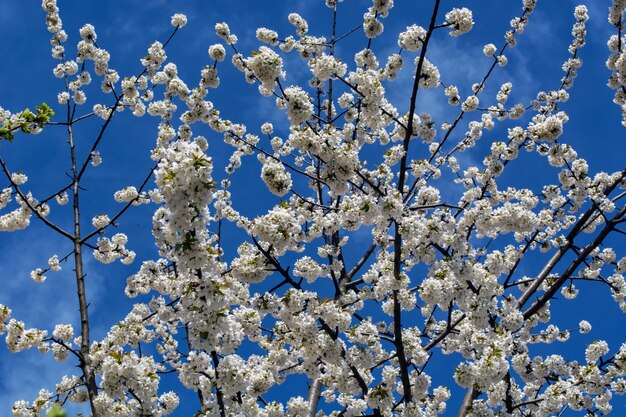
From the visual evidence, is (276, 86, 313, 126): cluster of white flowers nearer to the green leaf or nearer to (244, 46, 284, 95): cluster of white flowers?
(244, 46, 284, 95): cluster of white flowers

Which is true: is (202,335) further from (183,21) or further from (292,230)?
(183,21)

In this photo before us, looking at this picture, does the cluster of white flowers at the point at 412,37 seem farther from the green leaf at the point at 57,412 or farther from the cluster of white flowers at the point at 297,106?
the green leaf at the point at 57,412

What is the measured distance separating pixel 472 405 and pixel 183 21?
893cm

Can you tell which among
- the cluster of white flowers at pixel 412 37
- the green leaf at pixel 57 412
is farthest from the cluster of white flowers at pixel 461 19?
the green leaf at pixel 57 412

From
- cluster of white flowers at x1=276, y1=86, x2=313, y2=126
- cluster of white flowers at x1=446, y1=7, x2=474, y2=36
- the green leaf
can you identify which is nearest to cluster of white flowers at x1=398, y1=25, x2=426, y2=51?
cluster of white flowers at x1=446, y1=7, x2=474, y2=36

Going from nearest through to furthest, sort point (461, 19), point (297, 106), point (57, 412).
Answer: point (57, 412) < point (297, 106) < point (461, 19)

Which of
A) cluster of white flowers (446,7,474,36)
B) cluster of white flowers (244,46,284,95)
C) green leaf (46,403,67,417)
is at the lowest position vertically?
green leaf (46,403,67,417)

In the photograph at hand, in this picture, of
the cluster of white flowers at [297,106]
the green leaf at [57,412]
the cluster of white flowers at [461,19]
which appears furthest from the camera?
the cluster of white flowers at [461,19]

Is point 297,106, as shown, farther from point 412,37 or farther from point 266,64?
point 412,37

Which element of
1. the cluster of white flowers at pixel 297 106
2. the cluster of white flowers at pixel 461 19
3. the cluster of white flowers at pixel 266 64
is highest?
the cluster of white flowers at pixel 461 19

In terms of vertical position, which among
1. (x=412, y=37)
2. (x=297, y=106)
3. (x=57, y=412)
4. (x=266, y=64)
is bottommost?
(x=57, y=412)

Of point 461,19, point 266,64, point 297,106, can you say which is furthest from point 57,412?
point 461,19

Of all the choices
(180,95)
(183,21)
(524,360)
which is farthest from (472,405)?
(183,21)

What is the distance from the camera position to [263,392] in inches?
334
